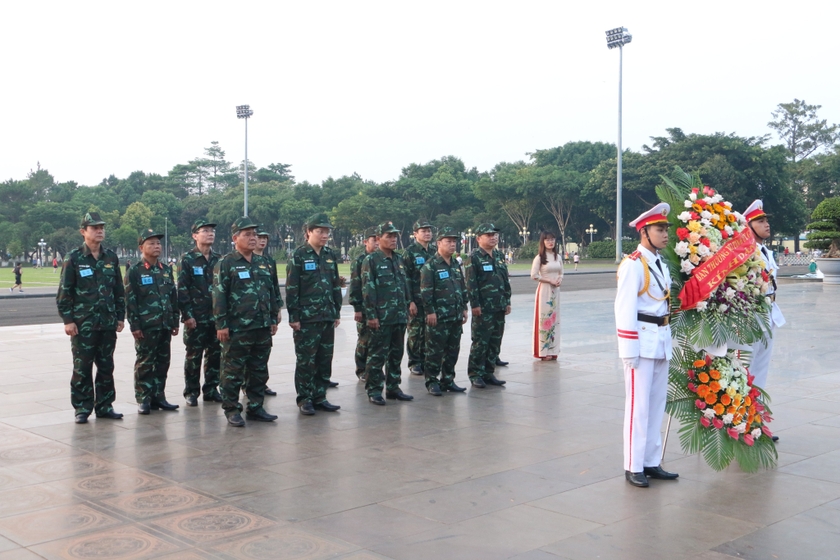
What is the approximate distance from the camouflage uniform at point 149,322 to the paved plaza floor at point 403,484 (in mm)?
255

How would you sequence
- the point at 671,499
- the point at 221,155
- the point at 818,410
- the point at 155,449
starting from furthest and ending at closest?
the point at 221,155 → the point at 818,410 → the point at 155,449 → the point at 671,499

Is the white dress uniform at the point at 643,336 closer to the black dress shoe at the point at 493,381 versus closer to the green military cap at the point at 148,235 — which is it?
the black dress shoe at the point at 493,381

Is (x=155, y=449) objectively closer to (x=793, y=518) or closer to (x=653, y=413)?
(x=653, y=413)

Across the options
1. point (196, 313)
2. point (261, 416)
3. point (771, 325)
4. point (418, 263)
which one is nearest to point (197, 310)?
point (196, 313)

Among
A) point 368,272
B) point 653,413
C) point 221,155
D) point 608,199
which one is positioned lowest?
point 653,413

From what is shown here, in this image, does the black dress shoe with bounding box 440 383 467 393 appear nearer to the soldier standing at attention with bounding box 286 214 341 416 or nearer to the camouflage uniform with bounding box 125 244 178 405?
the soldier standing at attention with bounding box 286 214 341 416

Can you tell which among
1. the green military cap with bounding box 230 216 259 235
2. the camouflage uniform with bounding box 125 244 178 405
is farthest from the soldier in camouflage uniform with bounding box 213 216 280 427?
the camouflage uniform with bounding box 125 244 178 405

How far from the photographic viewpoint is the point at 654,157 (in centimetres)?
5475

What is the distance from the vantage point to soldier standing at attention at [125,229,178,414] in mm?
6992

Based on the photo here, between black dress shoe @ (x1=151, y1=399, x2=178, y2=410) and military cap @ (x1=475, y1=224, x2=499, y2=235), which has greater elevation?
military cap @ (x1=475, y1=224, x2=499, y2=235)

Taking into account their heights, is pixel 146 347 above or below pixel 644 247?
below

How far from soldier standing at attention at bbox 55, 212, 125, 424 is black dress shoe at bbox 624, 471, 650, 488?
425 centimetres

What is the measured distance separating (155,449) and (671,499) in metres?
3.54

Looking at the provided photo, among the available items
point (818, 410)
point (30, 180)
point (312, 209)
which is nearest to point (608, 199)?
point (312, 209)
